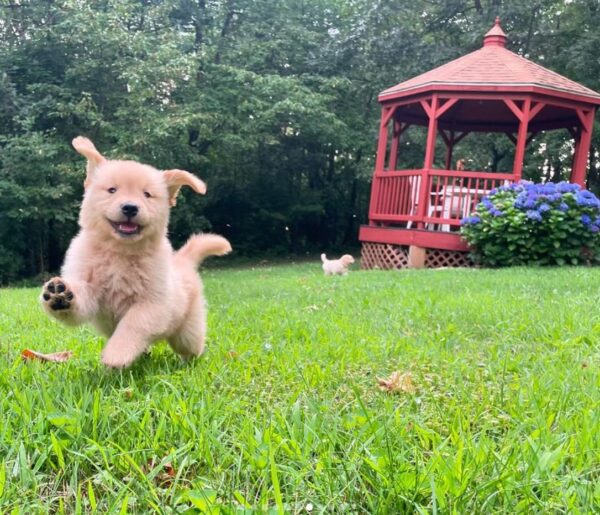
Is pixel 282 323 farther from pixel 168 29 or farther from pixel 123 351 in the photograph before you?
pixel 168 29

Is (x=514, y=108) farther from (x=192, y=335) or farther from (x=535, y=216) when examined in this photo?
(x=192, y=335)

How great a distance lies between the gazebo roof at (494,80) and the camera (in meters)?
12.4

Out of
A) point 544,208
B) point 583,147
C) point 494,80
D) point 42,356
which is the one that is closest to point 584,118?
point 583,147

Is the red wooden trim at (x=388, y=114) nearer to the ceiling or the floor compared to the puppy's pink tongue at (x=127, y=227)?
nearer to the ceiling

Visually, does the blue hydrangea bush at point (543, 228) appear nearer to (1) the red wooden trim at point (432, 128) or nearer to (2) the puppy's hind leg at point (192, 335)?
(1) the red wooden trim at point (432, 128)

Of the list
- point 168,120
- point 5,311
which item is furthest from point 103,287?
point 168,120

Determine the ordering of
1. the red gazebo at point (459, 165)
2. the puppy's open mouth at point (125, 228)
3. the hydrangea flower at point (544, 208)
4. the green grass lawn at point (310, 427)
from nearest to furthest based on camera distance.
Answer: the green grass lawn at point (310, 427)
the puppy's open mouth at point (125, 228)
the hydrangea flower at point (544, 208)
the red gazebo at point (459, 165)

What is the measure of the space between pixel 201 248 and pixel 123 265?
787 mm

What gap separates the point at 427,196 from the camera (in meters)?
12.9

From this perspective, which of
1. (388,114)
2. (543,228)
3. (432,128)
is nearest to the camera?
(543,228)

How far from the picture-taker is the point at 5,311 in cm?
574

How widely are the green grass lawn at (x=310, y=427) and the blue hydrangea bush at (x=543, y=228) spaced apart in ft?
22.8

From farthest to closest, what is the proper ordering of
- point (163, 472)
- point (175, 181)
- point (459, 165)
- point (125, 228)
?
point (459, 165)
point (175, 181)
point (125, 228)
point (163, 472)

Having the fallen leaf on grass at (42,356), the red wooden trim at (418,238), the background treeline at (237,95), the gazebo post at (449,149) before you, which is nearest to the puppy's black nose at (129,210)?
the fallen leaf on grass at (42,356)
